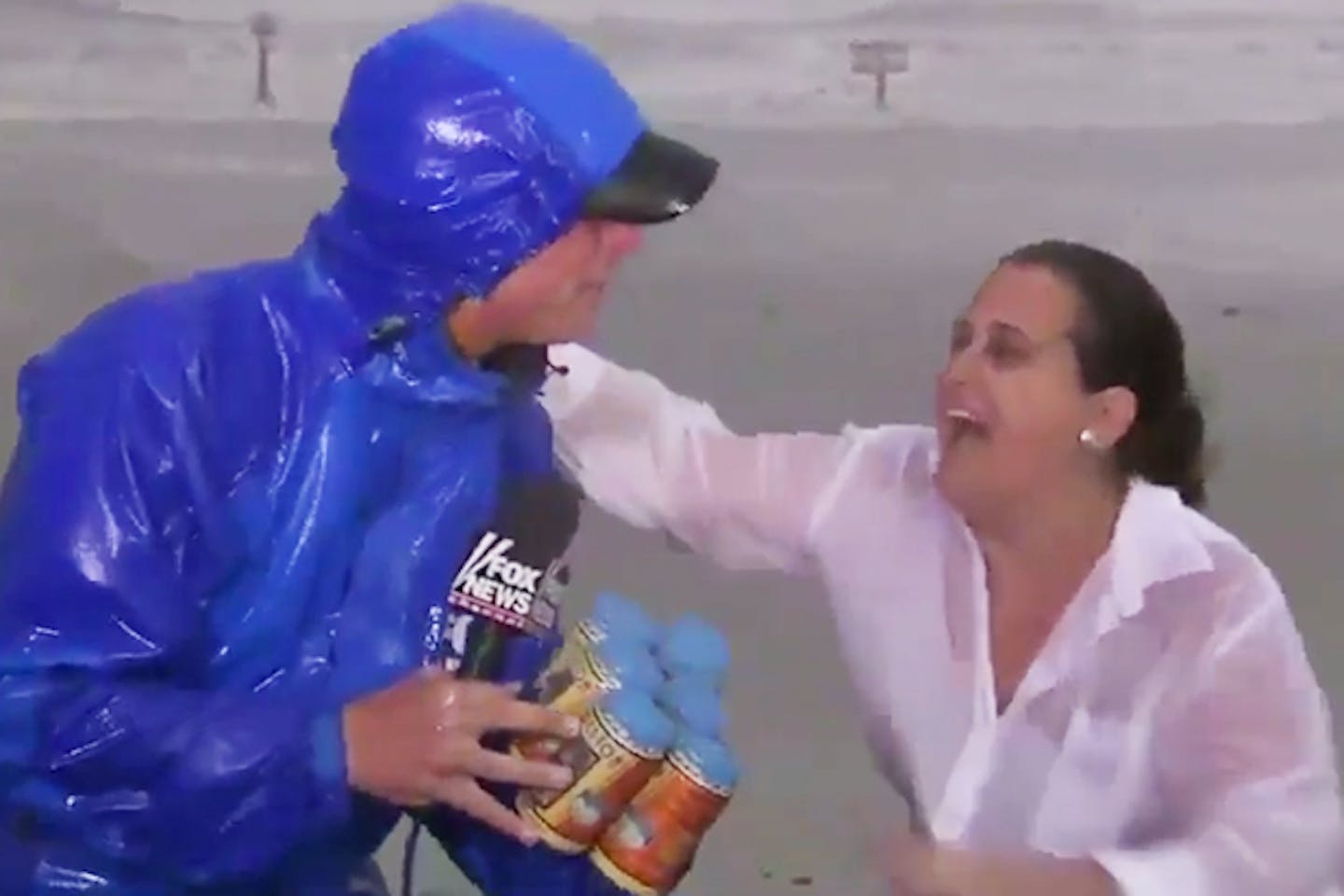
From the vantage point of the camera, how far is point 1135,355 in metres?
1.14

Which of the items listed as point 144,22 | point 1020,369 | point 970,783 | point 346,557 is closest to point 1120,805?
point 970,783

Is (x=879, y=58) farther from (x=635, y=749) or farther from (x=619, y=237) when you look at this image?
(x=635, y=749)

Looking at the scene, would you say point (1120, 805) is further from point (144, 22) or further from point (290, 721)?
point (144, 22)

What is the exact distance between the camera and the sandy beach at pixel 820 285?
4.98 feet

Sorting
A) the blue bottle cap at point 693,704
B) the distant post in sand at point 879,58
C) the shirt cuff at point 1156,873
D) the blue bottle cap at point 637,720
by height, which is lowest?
the shirt cuff at point 1156,873

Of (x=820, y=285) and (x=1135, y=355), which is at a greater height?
(x=1135, y=355)

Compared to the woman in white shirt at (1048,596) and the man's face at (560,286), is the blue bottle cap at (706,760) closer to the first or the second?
the woman in white shirt at (1048,596)

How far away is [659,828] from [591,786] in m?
0.05

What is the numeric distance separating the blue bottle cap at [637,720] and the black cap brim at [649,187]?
235mm

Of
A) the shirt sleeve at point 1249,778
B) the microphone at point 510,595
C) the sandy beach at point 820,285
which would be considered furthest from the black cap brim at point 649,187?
the sandy beach at point 820,285

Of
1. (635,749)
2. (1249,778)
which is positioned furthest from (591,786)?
(1249,778)

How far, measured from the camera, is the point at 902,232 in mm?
1524

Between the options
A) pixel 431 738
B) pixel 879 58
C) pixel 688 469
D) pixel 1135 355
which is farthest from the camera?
pixel 879 58

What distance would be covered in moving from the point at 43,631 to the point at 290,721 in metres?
0.12
